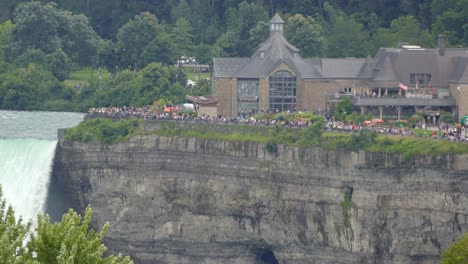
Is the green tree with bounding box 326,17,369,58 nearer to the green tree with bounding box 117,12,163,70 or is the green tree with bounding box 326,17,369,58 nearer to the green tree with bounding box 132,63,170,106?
the green tree with bounding box 132,63,170,106

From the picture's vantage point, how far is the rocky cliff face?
308 feet

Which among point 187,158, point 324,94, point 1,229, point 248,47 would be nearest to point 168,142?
point 187,158

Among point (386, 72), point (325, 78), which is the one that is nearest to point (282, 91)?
point (325, 78)

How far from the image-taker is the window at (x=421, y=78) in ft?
358

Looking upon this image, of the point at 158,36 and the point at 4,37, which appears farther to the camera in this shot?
the point at 4,37

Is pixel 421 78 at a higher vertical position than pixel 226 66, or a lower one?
lower

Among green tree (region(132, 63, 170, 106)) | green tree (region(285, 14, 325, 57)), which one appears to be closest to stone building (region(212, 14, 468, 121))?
green tree (region(132, 63, 170, 106))

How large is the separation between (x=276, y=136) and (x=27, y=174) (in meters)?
14.9

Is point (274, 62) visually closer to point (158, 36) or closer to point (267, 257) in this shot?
point (267, 257)

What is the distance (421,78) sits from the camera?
10956cm

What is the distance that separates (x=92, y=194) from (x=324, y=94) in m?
16.0

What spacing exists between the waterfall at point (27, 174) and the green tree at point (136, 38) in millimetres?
26322

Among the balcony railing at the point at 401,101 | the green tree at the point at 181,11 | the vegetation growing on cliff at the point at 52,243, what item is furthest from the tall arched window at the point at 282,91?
the vegetation growing on cliff at the point at 52,243

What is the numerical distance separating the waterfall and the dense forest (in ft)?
46.7
